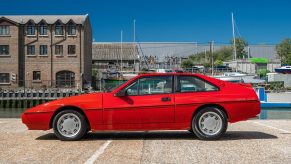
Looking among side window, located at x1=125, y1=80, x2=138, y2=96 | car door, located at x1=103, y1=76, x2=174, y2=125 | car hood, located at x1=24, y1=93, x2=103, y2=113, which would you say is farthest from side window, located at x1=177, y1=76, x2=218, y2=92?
car hood, located at x1=24, y1=93, x2=103, y2=113

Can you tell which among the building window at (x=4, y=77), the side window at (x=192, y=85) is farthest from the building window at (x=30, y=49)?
the side window at (x=192, y=85)

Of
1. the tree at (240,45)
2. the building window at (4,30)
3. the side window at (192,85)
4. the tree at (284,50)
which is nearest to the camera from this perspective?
the side window at (192,85)

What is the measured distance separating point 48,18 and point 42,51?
5.22 meters

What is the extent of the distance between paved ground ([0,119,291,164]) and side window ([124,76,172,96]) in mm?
961

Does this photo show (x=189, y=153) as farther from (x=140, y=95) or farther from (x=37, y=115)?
(x=37, y=115)

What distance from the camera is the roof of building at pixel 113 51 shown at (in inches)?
3720

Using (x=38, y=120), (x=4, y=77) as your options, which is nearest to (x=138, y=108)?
(x=38, y=120)

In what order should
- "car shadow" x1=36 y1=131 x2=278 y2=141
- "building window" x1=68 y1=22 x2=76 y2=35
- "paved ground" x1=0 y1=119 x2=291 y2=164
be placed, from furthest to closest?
"building window" x1=68 y1=22 x2=76 y2=35
"car shadow" x1=36 y1=131 x2=278 y2=141
"paved ground" x1=0 y1=119 x2=291 y2=164

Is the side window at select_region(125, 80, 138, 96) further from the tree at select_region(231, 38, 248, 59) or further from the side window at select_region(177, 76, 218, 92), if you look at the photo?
the tree at select_region(231, 38, 248, 59)

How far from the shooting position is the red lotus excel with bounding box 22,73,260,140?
8633mm

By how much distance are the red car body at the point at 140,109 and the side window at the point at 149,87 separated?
0.37 feet

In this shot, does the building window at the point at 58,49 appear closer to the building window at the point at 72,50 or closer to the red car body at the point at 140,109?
the building window at the point at 72,50

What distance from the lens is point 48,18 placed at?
6375cm

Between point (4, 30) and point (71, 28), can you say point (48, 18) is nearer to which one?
point (71, 28)
